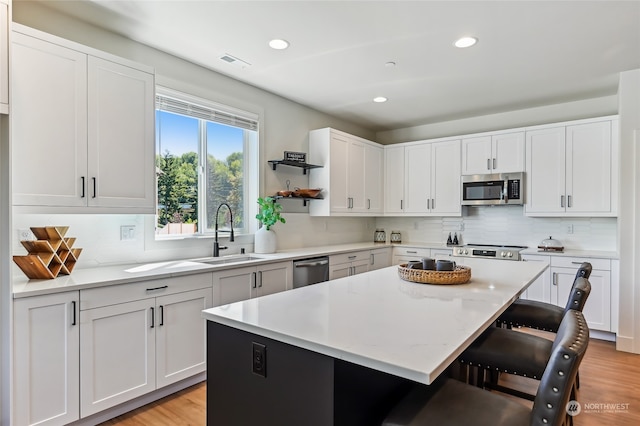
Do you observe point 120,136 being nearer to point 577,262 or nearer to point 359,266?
point 359,266

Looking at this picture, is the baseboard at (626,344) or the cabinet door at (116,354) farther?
the baseboard at (626,344)

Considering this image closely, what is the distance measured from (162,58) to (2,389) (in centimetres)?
255

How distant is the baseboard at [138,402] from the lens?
7.36 ft

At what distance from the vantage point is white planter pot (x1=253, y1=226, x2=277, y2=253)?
3768mm

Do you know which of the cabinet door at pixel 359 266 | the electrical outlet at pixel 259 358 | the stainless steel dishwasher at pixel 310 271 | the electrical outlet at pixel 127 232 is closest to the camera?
the electrical outlet at pixel 259 358

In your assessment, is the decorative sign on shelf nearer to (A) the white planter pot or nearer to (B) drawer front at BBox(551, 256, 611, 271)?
(A) the white planter pot

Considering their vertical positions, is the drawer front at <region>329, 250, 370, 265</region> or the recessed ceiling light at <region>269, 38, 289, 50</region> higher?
the recessed ceiling light at <region>269, 38, 289, 50</region>

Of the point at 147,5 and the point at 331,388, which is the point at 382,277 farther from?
the point at 147,5

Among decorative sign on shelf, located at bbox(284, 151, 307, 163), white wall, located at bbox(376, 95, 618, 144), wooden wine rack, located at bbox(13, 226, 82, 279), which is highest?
white wall, located at bbox(376, 95, 618, 144)

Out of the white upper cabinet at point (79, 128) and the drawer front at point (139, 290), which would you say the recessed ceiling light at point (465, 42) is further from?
the drawer front at point (139, 290)

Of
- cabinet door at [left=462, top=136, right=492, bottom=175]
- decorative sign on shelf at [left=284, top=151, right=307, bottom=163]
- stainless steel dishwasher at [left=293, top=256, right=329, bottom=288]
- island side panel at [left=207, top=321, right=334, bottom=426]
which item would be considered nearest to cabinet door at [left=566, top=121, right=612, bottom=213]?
cabinet door at [left=462, top=136, right=492, bottom=175]

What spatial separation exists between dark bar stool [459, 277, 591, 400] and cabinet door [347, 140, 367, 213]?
304cm

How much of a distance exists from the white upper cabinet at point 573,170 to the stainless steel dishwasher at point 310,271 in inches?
101

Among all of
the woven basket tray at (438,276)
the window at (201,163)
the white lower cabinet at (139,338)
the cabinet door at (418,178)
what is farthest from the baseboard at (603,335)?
the white lower cabinet at (139,338)
